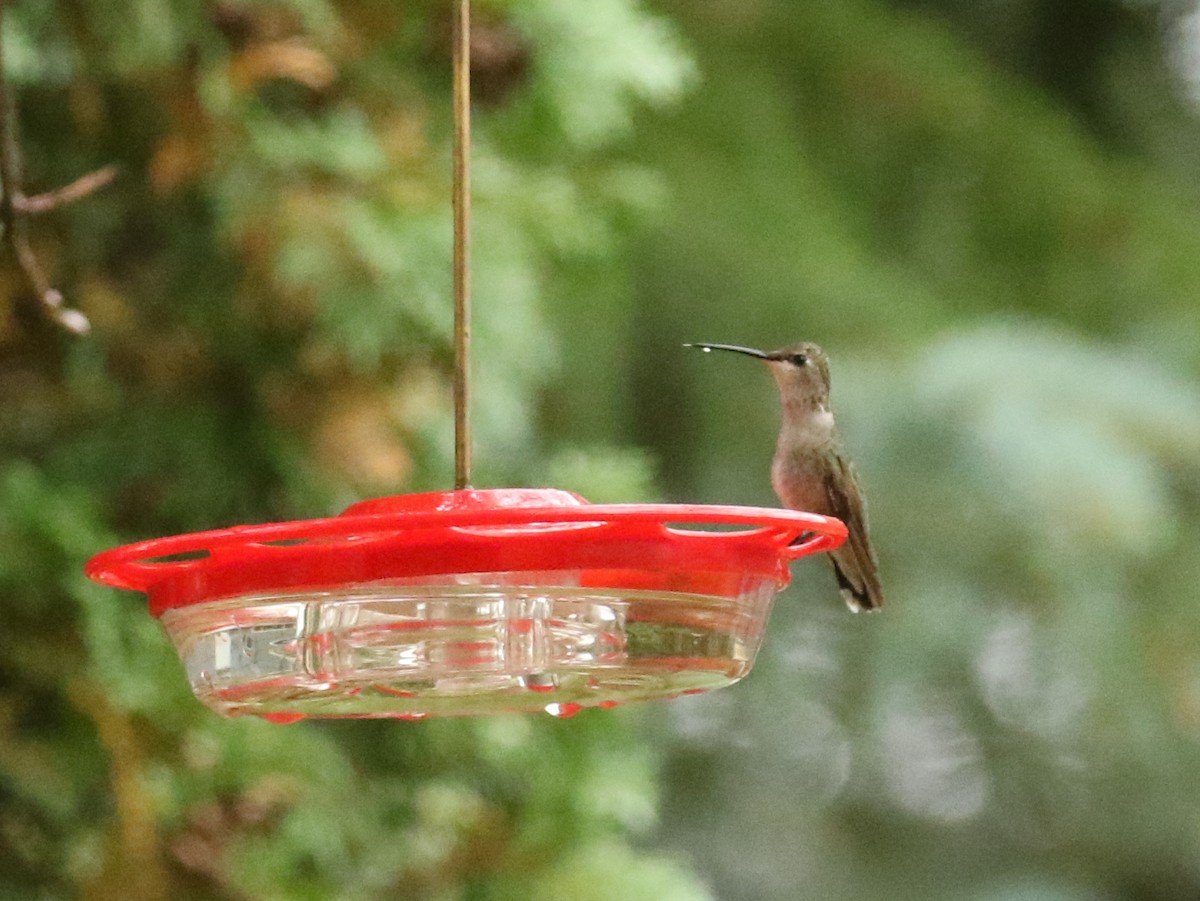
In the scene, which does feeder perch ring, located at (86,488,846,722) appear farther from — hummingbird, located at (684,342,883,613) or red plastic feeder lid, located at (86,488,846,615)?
hummingbird, located at (684,342,883,613)

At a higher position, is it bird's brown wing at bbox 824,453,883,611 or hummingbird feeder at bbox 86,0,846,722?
hummingbird feeder at bbox 86,0,846,722

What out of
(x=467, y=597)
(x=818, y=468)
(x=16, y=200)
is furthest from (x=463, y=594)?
(x=818, y=468)

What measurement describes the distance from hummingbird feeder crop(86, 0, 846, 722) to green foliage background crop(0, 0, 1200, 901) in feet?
2.70

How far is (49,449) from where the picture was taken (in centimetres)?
220

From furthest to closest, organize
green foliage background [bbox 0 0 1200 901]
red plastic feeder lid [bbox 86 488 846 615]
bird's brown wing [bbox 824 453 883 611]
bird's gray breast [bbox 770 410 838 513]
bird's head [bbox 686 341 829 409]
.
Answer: green foliage background [bbox 0 0 1200 901]
bird's head [bbox 686 341 829 409]
bird's gray breast [bbox 770 410 838 513]
bird's brown wing [bbox 824 453 883 611]
red plastic feeder lid [bbox 86 488 846 615]

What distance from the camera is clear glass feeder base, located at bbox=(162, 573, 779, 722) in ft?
3.27

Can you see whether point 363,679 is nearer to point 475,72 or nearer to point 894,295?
point 475,72

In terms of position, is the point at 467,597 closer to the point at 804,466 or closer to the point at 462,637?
the point at 462,637

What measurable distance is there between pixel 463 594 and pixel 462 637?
3 centimetres

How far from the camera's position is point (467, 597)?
99 centimetres

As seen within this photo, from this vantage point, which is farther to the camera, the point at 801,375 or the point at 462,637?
the point at 801,375

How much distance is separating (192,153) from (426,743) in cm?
77

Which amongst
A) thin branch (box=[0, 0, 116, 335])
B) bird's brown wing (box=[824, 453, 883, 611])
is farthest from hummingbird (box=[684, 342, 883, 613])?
thin branch (box=[0, 0, 116, 335])

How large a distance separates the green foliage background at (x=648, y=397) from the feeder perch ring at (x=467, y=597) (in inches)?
32.5
